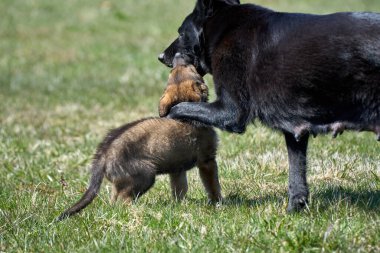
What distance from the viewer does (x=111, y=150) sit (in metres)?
5.77

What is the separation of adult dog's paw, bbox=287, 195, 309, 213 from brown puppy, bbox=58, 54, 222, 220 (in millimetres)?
753

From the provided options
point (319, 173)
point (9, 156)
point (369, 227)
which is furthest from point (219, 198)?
point (9, 156)

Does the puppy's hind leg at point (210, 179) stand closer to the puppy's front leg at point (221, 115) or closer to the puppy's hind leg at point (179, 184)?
the puppy's hind leg at point (179, 184)

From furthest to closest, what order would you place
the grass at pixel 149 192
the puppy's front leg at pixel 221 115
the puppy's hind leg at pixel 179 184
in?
the puppy's hind leg at pixel 179 184
the puppy's front leg at pixel 221 115
the grass at pixel 149 192

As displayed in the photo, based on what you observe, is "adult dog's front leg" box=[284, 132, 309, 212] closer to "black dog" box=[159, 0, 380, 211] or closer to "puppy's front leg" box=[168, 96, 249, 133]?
"black dog" box=[159, 0, 380, 211]

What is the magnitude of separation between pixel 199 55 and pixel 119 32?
1381 cm

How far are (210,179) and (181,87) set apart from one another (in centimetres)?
82

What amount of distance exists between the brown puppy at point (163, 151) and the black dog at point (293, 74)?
0.29 meters

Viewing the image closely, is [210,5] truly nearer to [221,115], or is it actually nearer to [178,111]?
[178,111]

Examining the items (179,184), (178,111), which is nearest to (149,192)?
(179,184)

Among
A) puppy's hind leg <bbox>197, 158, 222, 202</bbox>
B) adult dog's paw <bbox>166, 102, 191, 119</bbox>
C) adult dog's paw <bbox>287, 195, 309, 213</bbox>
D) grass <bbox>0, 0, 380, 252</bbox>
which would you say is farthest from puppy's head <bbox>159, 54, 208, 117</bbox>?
adult dog's paw <bbox>287, 195, 309, 213</bbox>

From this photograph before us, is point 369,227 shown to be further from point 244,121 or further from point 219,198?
point 219,198

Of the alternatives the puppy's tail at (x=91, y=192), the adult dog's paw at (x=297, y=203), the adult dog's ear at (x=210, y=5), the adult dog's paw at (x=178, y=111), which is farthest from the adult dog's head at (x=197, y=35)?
the adult dog's paw at (x=297, y=203)

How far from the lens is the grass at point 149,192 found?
4.61 metres
